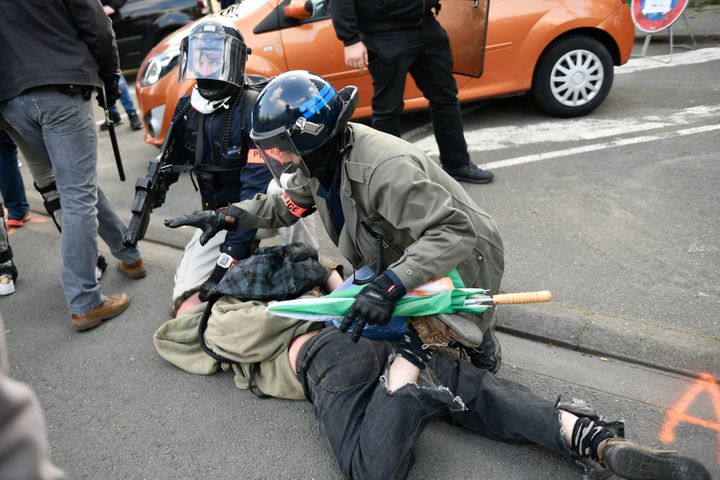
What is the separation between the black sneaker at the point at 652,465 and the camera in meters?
1.83

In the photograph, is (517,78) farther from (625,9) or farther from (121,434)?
(121,434)

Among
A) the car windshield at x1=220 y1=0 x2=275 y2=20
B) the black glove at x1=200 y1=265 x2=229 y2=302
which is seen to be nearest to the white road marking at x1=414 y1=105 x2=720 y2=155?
the car windshield at x1=220 y1=0 x2=275 y2=20

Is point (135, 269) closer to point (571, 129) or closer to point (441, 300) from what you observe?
point (441, 300)

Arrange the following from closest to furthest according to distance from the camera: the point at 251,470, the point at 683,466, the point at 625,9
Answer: the point at 683,466
the point at 251,470
the point at 625,9

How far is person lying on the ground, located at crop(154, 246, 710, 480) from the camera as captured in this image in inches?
80.0

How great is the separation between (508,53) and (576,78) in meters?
0.63

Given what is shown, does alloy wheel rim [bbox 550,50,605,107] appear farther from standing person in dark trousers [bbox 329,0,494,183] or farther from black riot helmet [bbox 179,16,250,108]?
black riot helmet [bbox 179,16,250,108]

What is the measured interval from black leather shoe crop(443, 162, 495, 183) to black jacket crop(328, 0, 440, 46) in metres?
1.08

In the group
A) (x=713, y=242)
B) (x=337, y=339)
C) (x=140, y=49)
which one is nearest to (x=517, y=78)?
(x=713, y=242)

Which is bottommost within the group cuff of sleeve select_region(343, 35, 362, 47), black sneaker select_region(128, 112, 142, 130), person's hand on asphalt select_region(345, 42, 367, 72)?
black sneaker select_region(128, 112, 142, 130)

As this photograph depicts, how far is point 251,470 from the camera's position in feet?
7.61

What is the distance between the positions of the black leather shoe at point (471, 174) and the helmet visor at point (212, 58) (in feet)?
6.20

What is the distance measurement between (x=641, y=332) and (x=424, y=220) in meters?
1.31

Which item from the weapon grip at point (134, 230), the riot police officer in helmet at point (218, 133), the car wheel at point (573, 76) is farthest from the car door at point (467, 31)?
the weapon grip at point (134, 230)
